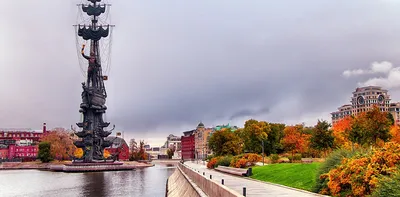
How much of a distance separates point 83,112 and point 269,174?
335 ft

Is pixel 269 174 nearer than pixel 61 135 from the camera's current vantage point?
Yes

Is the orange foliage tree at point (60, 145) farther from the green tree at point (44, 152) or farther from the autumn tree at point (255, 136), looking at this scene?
the autumn tree at point (255, 136)

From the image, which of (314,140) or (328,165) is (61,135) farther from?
(328,165)

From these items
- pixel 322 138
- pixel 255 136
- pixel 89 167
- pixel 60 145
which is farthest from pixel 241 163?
pixel 60 145

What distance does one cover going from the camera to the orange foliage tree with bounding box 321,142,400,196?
1798 cm

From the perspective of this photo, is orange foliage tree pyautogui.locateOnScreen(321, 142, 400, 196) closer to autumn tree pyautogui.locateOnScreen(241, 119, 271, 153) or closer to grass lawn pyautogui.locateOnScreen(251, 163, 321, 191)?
grass lawn pyautogui.locateOnScreen(251, 163, 321, 191)

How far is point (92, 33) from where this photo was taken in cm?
13288

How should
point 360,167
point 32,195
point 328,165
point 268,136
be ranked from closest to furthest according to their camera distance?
point 360,167 < point 328,165 < point 32,195 < point 268,136

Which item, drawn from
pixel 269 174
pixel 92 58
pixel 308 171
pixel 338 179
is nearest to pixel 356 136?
pixel 269 174

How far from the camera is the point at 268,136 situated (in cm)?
8662

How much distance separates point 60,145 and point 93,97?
1845 inches

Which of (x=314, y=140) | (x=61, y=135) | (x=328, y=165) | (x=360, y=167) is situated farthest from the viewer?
(x=61, y=135)

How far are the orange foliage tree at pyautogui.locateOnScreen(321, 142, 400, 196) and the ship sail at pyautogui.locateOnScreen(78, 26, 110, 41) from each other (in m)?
121

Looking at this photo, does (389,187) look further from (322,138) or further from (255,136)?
(255,136)
